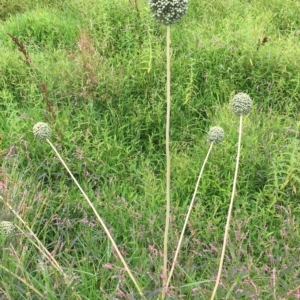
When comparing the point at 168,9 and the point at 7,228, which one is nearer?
the point at 168,9

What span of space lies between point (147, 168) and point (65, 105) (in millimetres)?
849

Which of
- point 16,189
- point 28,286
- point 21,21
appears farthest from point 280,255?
point 21,21

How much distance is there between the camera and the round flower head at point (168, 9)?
134 centimetres

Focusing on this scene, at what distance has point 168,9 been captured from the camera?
1.35 meters

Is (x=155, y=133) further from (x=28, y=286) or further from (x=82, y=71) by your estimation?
(x=28, y=286)

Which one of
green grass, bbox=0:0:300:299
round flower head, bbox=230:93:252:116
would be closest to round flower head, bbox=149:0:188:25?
round flower head, bbox=230:93:252:116

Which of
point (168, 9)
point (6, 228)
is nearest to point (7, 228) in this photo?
point (6, 228)

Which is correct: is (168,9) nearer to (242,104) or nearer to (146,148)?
(242,104)

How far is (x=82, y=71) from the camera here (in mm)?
3037

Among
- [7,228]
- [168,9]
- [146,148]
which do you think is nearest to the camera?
[168,9]

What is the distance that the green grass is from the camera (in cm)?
183

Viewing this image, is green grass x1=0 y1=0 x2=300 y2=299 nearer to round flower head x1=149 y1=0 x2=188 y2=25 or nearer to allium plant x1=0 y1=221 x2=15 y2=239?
allium plant x1=0 y1=221 x2=15 y2=239

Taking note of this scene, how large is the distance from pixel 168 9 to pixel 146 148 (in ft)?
4.72

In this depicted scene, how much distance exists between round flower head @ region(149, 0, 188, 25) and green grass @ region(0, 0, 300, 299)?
934 mm
